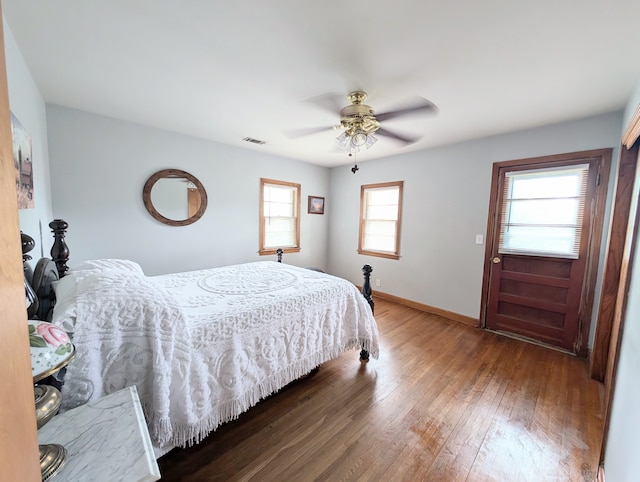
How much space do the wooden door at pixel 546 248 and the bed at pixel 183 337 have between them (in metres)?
2.20

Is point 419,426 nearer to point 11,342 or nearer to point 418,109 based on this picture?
point 11,342

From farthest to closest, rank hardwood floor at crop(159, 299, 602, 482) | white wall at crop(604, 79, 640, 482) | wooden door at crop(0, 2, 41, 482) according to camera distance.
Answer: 1. hardwood floor at crop(159, 299, 602, 482)
2. white wall at crop(604, 79, 640, 482)
3. wooden door at crop(0, 2, 41, 482)

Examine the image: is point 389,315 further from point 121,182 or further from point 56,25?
point 56,25

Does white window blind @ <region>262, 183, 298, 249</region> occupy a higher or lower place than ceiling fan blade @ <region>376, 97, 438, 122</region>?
lower

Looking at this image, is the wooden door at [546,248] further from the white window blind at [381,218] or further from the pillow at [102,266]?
the pillow at [102,266]

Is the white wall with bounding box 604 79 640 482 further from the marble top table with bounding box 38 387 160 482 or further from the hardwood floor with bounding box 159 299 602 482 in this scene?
the marble top table with bounding box 38 387 160 482

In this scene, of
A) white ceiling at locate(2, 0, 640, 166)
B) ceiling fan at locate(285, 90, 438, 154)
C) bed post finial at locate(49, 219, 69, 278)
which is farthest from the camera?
ceiling fan at locate(285, 90, 438, 154)

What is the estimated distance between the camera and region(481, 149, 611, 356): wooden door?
100 inches

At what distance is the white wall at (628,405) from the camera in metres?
1.02

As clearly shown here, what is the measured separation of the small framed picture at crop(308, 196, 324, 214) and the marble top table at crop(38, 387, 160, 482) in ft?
13.4

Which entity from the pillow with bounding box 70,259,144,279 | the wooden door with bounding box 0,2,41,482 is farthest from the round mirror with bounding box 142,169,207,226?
the wooden door with bounding box 0,2,41,482

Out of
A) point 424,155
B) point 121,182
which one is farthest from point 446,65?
point 121,182

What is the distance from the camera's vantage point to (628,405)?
1.15 meters

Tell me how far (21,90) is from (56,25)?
0.62 metres
